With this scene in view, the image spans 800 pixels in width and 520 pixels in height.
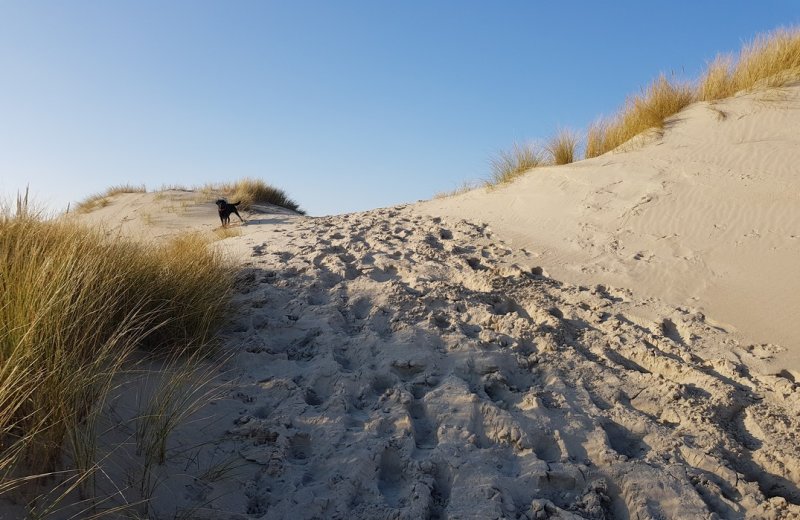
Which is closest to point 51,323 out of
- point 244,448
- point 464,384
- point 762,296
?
point 244,448

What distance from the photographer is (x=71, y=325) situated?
233 cm

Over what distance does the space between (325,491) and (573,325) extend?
2340mm

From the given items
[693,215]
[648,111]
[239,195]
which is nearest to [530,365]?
[693,215]

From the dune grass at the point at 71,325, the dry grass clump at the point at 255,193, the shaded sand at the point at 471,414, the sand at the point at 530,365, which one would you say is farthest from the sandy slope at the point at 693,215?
the dry grass clump at the point at 255,193

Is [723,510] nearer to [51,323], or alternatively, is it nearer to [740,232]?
[51,323]

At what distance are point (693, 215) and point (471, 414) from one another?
3.76 m

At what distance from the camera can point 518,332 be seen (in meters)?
3.82

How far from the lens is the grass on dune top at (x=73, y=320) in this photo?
6.48ft

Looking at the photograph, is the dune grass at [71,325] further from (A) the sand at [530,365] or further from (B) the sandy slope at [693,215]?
(B) the sandy slope at [693,215]

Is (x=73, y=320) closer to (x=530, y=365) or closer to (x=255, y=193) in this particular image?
(x=530, y=365)

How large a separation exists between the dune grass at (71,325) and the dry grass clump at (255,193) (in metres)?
8.49

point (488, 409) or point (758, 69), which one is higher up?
point (758, 69)

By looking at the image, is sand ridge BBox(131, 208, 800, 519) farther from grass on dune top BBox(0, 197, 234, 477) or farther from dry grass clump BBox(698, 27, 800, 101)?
dry grass clump BBox(698, 27, 800, 101)

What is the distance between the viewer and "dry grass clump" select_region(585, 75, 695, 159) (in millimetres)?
7406
